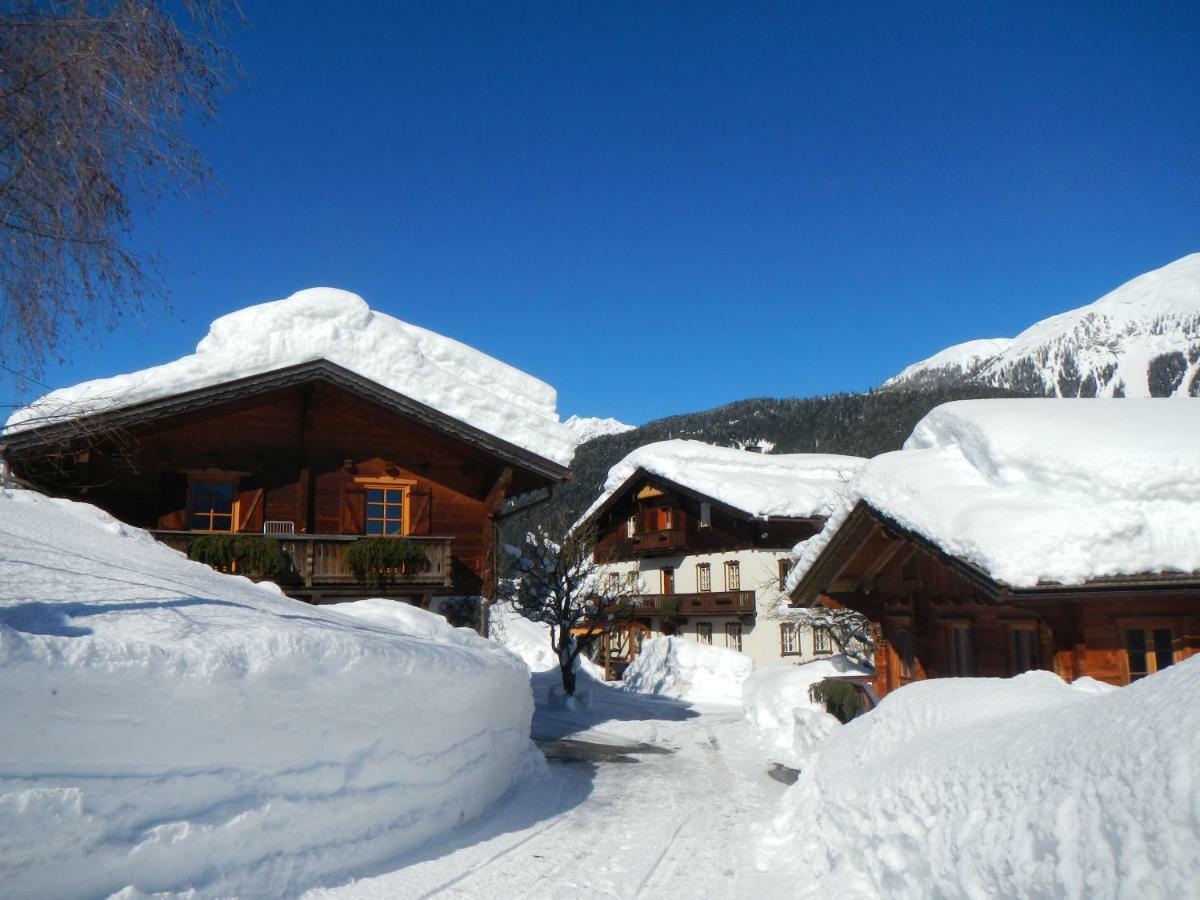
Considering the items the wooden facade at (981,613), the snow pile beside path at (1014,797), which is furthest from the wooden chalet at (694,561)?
the snow pile beside path at (1014,797)

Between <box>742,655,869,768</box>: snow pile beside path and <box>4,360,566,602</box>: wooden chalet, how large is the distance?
6.03 metres

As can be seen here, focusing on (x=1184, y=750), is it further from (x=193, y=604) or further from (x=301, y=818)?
(x=193, y=604)

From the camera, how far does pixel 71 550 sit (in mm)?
8500

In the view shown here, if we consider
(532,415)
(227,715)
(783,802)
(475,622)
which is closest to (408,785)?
(227,715)

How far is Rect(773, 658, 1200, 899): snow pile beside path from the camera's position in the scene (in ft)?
10.6

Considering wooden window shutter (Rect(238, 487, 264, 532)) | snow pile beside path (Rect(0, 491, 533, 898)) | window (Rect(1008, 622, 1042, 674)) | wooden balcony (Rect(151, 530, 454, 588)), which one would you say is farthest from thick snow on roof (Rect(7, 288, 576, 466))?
snow pile beside path (Rect(0, 491, 533, 898))

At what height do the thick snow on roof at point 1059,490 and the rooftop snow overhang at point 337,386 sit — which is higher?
the rooftop snow overhang at point 337,386

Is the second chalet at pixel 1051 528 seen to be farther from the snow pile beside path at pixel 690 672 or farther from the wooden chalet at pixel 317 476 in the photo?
the snow pile beside path at pixel 690 672

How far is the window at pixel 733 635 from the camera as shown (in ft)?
115

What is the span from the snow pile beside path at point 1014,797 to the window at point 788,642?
26793mm

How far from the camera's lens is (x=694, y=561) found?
3778cm

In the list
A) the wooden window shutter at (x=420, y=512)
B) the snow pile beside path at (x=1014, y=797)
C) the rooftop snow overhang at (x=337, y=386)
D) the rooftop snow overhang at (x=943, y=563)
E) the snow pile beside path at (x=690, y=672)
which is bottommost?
the snow pile beside path at (x=690, y=672)

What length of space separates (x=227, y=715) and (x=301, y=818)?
0.95 metres

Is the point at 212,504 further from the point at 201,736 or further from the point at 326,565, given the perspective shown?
the point at 201,736
